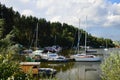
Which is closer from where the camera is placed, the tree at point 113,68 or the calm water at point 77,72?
the tree at point 113,68

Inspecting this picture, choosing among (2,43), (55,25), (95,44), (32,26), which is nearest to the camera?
(2,43)

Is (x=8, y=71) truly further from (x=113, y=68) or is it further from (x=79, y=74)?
(x=79, y=74)

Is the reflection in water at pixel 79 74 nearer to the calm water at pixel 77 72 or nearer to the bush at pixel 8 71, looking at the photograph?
the calm water at pixel 77 72

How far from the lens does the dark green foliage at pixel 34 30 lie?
10475cm

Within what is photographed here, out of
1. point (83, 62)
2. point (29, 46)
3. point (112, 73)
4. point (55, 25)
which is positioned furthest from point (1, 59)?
point (55, 25)

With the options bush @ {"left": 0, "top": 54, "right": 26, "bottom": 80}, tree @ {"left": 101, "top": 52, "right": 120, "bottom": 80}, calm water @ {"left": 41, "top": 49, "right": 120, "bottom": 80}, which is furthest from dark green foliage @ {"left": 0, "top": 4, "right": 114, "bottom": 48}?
bush @ {"left": 0, "top": 54, "right": 26, "bottom": 80}

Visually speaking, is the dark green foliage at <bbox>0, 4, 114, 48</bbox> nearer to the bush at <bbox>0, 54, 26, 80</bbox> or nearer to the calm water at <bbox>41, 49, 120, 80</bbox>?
the calm water at <bbox>41, 49, 120, 80</bbox>

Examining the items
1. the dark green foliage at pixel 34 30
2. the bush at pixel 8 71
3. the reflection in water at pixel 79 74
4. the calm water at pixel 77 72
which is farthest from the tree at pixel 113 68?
the dark green foliage at pixel 34 30

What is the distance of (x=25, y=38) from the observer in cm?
10838

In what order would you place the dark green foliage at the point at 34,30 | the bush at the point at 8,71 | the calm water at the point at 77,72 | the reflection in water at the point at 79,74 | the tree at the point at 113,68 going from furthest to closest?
the dark green foliage at the point at 34,30 → the calm water at the point at 77,72 → the reflection in water at the point at 79,74 → the tree at the point at 113,68 → the bush at the point at 8,71

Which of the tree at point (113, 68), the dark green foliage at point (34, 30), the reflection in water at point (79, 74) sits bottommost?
the reflection in water at point (79, 74)

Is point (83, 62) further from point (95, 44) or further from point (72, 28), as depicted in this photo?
point (95, 44)

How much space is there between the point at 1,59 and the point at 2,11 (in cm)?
9720

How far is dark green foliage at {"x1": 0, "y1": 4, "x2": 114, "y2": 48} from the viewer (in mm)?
104750
